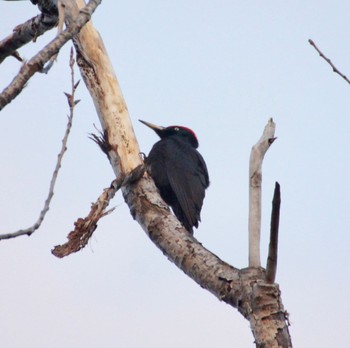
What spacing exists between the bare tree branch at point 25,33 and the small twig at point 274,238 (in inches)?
68.0

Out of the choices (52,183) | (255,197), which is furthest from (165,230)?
(52,183)

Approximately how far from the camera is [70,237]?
4797 mm

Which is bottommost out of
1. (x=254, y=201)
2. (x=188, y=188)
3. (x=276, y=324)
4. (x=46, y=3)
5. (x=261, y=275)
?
(x=276, y=324)

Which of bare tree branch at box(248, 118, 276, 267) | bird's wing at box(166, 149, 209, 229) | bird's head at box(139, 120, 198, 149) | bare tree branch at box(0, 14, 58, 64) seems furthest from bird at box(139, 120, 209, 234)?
bare tree branch at box(248, 118, 276, 267)

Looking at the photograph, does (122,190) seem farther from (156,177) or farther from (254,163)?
(254,163)

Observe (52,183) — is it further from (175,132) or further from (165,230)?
(175,132)

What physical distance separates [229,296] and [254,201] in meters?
0.51

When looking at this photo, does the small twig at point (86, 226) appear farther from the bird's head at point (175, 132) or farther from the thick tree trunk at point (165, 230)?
the bird's head at point (175, 132)

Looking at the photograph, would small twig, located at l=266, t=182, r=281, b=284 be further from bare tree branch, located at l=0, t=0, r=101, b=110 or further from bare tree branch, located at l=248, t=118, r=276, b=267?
bare tree branch, located at l=0, t=0, r=101, b=110

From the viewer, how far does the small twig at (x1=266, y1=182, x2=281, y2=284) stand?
311 cm

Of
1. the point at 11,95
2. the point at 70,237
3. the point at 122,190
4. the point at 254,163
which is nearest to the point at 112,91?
the point at 122,190

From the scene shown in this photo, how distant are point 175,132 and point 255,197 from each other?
432 cm

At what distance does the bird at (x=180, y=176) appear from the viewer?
685 centimetres

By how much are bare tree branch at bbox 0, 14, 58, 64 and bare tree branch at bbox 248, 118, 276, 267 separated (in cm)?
140
